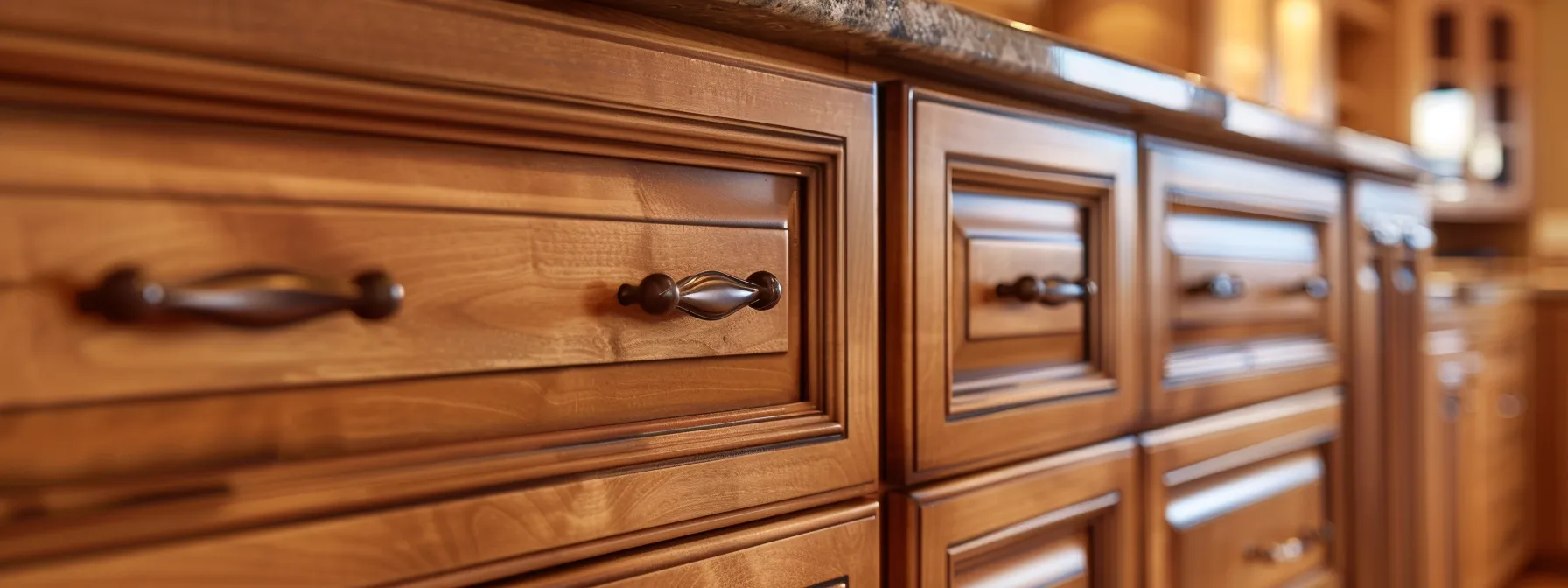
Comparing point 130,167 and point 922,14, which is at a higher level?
point 922,14

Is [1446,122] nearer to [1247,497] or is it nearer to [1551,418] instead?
[1551,418]

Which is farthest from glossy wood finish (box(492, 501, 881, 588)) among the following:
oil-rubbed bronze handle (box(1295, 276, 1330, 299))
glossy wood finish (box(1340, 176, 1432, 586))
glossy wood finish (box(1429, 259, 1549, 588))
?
glossy wood finish (box(1429, 259, 1549, 588))

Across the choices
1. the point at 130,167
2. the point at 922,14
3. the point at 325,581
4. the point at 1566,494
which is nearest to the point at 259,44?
the point at 130,167

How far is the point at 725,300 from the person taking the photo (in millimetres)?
475

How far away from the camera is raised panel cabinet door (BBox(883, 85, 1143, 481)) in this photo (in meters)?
0.59

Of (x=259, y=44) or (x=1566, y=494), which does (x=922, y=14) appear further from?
(x=1566, y=494)

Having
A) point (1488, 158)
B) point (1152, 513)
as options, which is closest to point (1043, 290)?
point (1152, 513)

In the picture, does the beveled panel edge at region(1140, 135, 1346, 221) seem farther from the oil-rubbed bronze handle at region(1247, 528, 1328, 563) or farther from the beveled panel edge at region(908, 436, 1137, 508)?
the oil-rubbed bronze handle at region(1247, 528, 1328, 563)

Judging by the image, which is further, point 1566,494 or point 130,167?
point 1566,494

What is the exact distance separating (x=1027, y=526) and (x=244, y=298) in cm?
52

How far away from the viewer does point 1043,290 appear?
665 millimetres

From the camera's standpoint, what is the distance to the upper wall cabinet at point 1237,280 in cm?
84

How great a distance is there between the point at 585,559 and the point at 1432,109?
3.95 meters

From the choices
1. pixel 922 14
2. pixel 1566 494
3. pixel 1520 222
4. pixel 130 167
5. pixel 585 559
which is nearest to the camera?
pixel 130 167
